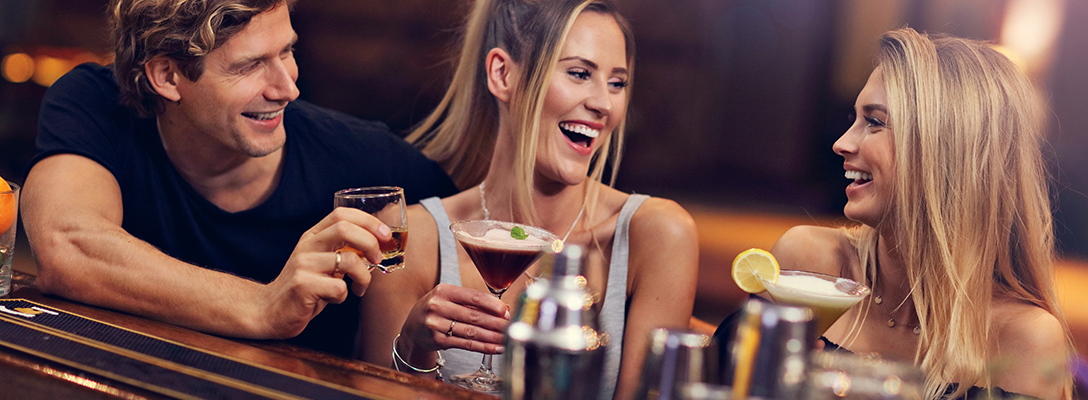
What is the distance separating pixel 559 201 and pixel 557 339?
138cm

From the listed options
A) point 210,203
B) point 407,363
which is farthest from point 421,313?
point 210,203

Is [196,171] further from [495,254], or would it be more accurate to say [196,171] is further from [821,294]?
[821,294]

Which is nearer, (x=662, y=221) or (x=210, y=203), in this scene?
(x=662, y=221)

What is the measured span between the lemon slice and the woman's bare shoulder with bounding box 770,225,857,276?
59 centimetres

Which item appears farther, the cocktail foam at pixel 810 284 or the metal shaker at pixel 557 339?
the cocktail foam at pixel 810 284

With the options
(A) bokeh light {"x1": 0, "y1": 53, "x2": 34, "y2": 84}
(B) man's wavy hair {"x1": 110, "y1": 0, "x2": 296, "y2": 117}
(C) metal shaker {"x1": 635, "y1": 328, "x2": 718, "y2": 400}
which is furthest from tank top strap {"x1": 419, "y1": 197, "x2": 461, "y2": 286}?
(A) bokeh light {"x1": 0, "y1": 53, "x2": 34, "y2": 84}

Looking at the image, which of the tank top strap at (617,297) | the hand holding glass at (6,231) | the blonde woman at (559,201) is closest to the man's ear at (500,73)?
the blonde woman at (559,201)

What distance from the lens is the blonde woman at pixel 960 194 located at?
5.73 ft

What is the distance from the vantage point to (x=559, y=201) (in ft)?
7.60

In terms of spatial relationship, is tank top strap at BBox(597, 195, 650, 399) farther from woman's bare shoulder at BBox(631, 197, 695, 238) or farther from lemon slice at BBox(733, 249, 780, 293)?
lemon slice at BBox(733, 249, 780, 293)

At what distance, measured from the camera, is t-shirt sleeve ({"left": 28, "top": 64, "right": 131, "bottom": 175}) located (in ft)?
7.03

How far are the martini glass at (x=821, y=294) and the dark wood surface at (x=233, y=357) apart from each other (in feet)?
2.08

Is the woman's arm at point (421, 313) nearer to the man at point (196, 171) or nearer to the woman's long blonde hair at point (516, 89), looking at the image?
the man at point (196, 171)

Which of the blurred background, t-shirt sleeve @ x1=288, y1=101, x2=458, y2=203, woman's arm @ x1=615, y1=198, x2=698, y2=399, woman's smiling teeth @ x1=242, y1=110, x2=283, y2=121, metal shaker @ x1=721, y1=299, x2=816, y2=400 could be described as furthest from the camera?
the blurred background
